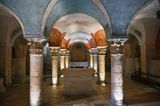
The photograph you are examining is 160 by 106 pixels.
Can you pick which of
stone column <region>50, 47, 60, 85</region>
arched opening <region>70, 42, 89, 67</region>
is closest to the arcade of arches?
stone column <region>50, 47, 60, 85</region>

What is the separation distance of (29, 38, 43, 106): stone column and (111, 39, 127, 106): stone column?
8.41 ft

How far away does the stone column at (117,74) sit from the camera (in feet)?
25.0

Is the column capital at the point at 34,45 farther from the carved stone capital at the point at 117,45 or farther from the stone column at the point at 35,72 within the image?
the carved stone capital at the point at 117,45

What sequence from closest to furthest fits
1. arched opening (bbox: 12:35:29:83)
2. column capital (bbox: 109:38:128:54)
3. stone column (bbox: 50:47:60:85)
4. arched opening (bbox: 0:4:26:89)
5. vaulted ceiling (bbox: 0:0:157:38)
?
vaulted ceiling (bbox: 0:0:157:38) → column capital (bbox: 109:38:128:54) → arched opening (bbox: 0:4:26:89) → stone column (bbox: 50:47:60:85) → arched opening (bbox: 12:35:29:83)

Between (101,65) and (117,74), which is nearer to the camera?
(117,74)

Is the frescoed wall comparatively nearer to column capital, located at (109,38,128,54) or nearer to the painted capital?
column capital, located at (109,38,128,54)

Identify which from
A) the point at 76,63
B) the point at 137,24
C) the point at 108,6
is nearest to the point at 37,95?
the point at 108,6

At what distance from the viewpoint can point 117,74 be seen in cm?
767

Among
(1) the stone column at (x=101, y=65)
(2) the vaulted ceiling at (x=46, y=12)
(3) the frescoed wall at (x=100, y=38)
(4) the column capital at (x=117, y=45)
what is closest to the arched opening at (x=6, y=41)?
(2) the vaulted ceiling at (x=46, y=12)

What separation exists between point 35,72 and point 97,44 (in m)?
6.61

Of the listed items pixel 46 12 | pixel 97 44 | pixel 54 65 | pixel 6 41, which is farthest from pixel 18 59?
A: pixel 46 12

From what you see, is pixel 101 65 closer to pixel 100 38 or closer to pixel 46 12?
pixel 100 38

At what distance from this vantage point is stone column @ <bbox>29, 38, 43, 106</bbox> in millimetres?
7457

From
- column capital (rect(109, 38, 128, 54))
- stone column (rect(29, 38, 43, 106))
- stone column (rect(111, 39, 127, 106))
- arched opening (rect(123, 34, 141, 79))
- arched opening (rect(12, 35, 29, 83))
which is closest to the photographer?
stone column (rect(29, 38, 43, 106))
